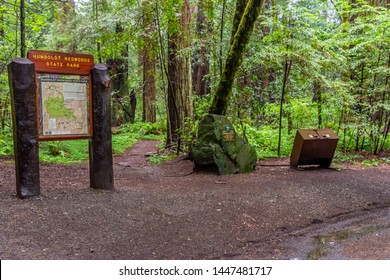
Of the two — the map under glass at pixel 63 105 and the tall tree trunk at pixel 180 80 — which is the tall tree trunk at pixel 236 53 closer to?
the tall tree trunk at pixel 180 80

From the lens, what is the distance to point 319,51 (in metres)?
10.2

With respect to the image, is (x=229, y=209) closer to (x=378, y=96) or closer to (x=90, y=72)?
(x=90, y=72)

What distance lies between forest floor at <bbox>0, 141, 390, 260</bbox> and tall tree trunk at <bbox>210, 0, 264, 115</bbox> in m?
2.07

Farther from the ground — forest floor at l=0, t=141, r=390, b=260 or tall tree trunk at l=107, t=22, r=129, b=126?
tall tree trunk at l=107, t=22, r=129, b=126

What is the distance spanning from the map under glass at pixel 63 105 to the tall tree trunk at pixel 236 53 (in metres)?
4.05

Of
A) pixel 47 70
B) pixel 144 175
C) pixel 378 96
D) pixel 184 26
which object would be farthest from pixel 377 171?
pixel 47 70

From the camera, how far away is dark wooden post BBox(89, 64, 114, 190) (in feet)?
19.8

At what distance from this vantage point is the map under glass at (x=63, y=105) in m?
5.60

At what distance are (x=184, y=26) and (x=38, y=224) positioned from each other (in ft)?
29.0

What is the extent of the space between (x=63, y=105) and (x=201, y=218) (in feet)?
9.46

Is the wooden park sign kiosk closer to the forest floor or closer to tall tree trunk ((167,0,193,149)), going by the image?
the forest floor

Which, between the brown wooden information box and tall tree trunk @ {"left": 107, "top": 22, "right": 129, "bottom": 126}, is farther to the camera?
tall tree trunk @ {"left": 107, "top": 22, "right": 129, "bottom": 126}

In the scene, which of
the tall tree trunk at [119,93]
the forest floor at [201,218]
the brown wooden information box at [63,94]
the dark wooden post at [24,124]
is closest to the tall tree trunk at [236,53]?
the forest floor at [201,218]

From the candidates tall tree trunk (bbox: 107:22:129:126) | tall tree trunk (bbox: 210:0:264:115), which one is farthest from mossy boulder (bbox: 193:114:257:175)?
tall tree trunk (bbox: 107:22:129:126)
